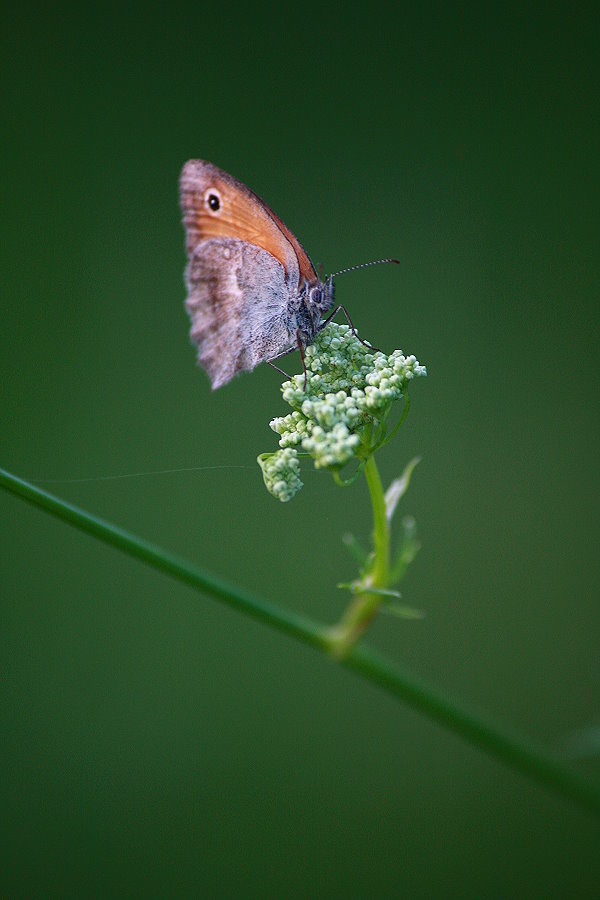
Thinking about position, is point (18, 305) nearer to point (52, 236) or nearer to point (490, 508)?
point (52, 236)

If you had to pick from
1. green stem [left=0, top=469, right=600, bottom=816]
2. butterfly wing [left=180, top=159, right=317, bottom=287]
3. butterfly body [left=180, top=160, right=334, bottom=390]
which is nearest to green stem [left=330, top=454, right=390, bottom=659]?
green stem [left=0, top=469, right=600, bottom=816]

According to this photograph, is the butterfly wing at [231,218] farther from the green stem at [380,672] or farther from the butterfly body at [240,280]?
the green stem at [380,672]

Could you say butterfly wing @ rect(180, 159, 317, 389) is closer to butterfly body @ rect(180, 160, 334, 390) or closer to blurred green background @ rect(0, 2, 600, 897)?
butterfly body @ rect(180, 160, 334, 390)

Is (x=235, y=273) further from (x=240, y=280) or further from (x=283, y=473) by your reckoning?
(x=283, y=473)

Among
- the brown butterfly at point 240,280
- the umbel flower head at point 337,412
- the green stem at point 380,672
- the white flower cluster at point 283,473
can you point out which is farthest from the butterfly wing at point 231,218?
the green stem at point 380,672

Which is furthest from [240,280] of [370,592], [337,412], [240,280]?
[370,592]

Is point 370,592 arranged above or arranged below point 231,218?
below

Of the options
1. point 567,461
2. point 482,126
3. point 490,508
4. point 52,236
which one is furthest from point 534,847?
point 52,236
